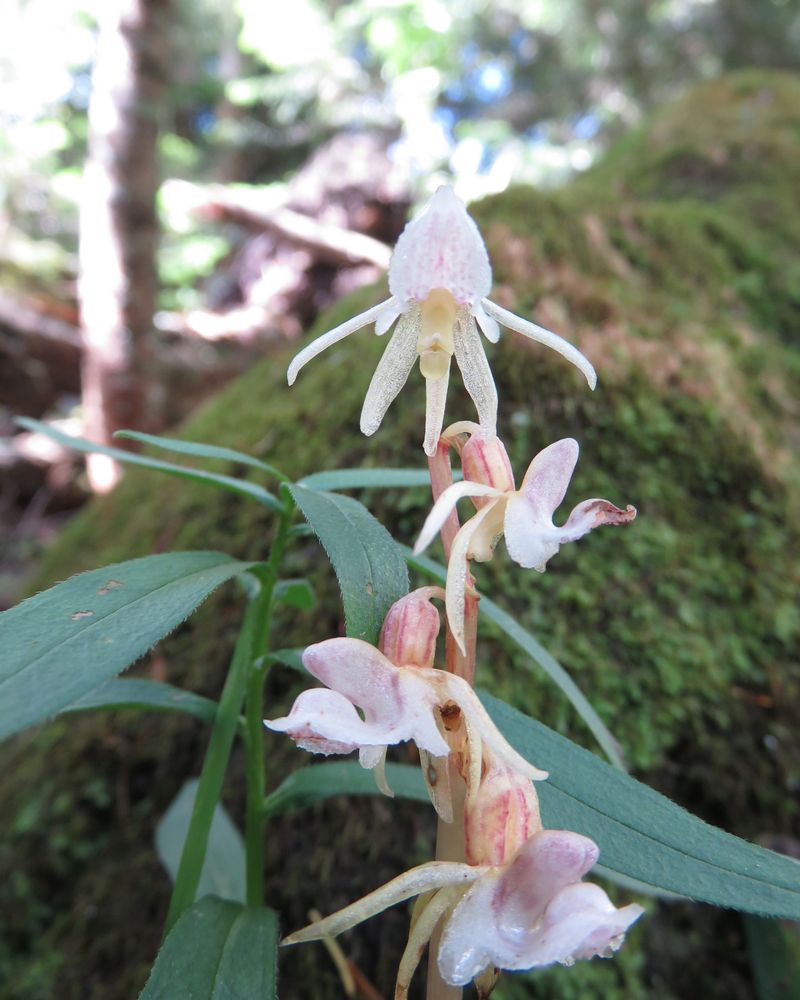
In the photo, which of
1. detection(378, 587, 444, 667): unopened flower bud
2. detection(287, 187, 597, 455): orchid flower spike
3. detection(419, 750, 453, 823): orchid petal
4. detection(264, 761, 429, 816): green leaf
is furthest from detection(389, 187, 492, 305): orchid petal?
detection(264, 761, 429, 816): green leaf

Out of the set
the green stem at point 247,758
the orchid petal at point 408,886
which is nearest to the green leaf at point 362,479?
the green stem at point 247,758

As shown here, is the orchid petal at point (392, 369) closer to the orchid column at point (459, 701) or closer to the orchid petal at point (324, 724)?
the orchid column at point (459, 701)

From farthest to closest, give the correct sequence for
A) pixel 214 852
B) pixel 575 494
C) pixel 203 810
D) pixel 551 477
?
pixel 575 494
pixel 214 852
pixel 203 810
pixel 551 477

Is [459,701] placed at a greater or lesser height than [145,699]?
lesser

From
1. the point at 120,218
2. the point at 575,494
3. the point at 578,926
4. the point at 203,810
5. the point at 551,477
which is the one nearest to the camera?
the point at 578,926

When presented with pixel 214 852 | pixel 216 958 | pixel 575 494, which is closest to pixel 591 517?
pixel 216 958

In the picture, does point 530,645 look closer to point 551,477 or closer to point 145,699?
point 551,477
